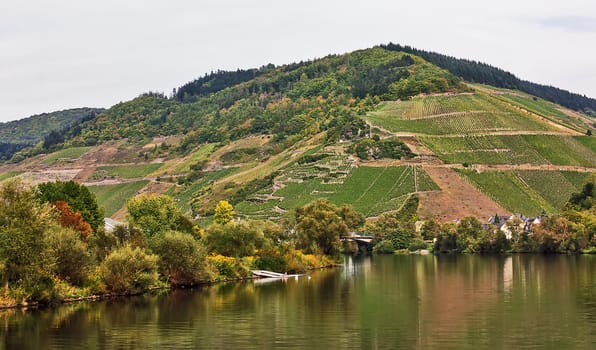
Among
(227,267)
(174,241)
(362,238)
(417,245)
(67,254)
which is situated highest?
(174,241)

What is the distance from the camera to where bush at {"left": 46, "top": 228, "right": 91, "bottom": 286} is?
218 ft

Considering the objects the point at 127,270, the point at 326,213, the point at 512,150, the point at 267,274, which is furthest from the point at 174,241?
the point at 512,150

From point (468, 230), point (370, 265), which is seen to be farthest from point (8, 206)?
point (468, 230)

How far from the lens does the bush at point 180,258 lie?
78000 mm

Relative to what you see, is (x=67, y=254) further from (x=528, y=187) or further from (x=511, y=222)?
(x=528, y=187)

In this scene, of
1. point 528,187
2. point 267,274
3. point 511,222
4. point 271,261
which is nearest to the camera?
point 267,274

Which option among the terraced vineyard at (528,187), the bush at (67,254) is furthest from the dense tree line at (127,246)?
the terraced vineyard at (528,187)

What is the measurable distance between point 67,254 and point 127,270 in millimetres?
6003

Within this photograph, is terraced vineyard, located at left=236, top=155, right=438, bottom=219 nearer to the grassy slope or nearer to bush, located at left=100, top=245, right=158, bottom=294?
the grassy slope

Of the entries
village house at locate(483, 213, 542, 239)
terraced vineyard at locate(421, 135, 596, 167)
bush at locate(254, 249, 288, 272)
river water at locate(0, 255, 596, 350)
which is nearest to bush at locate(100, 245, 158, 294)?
river water at locate(0, 255, 596, 350)

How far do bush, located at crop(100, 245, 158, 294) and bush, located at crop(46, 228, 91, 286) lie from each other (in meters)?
2.04

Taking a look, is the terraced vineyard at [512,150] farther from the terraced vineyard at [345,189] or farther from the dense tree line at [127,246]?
the dense tree line at [127,246]

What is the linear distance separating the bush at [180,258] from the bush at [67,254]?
9749mm

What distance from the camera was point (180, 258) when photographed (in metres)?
78.9
